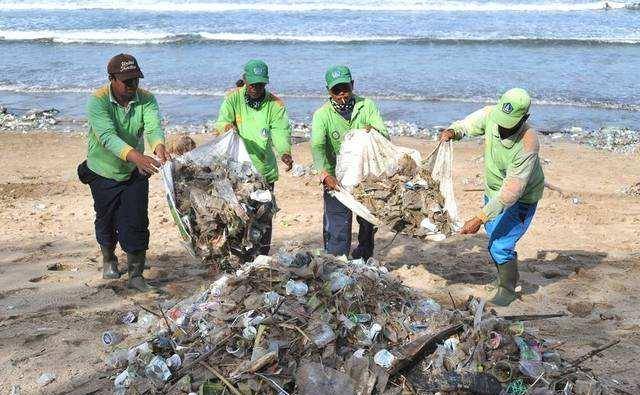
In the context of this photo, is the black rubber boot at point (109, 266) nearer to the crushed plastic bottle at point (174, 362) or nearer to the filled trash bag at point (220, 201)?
the filled trash bag at point (220, 201)

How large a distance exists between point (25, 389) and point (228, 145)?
224 cm

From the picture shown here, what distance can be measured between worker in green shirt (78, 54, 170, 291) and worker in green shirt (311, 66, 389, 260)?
3.98 feet

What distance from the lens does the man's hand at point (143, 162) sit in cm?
512

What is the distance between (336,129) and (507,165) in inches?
53.4

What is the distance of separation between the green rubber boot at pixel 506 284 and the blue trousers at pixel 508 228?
0.06 meters

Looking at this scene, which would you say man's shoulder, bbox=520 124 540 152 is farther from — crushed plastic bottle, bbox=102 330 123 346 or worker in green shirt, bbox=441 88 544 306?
crushed plastic bottle, bbox=102 330 123 346

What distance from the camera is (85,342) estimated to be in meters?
4.96

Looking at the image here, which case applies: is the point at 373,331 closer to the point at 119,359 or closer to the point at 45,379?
the point at 119,359

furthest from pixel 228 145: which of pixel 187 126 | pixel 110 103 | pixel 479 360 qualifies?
pixel 187 126

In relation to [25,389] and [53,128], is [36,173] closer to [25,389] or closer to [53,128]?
[53,128]

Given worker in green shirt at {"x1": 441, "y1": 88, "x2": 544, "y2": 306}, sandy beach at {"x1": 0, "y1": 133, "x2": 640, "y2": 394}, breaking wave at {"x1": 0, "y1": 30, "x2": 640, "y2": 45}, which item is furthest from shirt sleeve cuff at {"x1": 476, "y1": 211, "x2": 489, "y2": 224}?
breaking wave at {"x1": 0, "y1": 30, "x2": 640, "y2": 45}

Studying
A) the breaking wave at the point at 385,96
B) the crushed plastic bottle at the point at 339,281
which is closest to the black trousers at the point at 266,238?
the crushed plastic bottle at the point at 339,281

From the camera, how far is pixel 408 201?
5680 millimetres

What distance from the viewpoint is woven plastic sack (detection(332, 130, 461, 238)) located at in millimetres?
5594
